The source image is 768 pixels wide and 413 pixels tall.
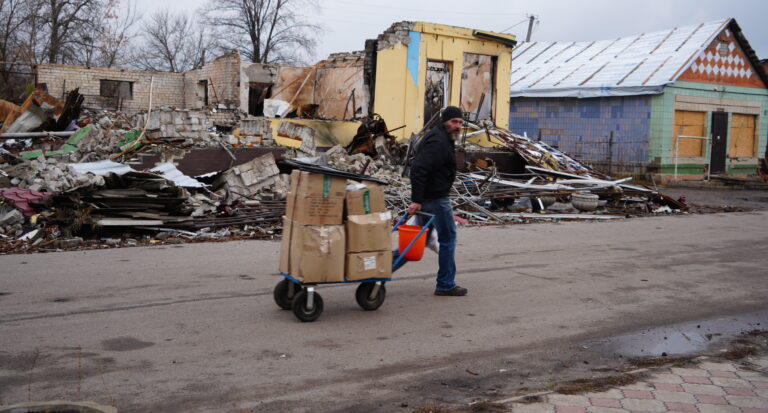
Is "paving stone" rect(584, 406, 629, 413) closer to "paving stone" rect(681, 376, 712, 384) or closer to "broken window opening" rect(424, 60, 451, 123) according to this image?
"paving stone" rect(681, 376, 712, 384)

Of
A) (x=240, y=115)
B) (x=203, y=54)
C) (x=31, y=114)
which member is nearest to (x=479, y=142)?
(x=240, y=115)

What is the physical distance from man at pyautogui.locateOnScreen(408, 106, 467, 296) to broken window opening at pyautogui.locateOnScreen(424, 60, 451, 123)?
15.4m

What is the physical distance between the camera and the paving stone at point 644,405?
172 inches

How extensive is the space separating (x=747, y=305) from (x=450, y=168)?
368 cm

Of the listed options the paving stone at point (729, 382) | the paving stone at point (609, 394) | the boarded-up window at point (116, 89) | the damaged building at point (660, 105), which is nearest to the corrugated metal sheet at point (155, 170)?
the paving stone at point (609, 394)

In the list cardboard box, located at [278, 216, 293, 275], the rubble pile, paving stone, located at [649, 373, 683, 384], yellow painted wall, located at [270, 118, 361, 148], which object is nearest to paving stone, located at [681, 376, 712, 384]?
paving stone, located at [649, 373, 683, 384]

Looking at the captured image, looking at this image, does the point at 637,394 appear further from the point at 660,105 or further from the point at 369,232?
the point at 660,105

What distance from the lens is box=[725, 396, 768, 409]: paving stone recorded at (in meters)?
4.52

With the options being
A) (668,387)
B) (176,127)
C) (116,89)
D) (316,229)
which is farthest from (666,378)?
(116,89)

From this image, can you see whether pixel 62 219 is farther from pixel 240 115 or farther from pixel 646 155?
pixel 646 155

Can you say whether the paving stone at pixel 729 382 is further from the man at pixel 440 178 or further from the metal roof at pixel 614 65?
the metal roof at pixel 614 65

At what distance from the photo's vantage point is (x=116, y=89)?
1188 inches

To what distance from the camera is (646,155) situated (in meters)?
26.2

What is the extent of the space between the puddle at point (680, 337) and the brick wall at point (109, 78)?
81.9 ft
